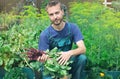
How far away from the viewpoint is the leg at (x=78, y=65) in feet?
18.8

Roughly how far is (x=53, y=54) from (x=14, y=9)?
584cm

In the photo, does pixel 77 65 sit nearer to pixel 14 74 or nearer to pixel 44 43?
pixel 44 43

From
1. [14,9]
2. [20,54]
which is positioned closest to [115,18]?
[20,54]

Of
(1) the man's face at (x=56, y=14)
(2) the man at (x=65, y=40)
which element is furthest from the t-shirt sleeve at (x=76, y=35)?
(1) the man's face at (x=56, y=14)

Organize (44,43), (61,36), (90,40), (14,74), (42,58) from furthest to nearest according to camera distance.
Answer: (90,40) < (14,74) < (61,36) < (44,43) < (42,58)

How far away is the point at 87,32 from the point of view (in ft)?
22.7

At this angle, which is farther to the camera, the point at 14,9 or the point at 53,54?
the point at 14,9

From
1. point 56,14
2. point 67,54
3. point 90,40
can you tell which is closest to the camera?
point 67,54

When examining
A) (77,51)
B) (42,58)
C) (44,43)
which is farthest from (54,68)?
(44,43)

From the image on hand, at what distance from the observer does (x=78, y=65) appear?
18.9ft

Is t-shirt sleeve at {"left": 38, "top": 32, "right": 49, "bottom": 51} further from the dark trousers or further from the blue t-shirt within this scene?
the dark trousers

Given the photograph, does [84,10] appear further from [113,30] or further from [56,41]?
[56,41]

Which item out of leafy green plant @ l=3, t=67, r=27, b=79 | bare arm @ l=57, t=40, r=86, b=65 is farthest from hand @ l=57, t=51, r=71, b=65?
leafy green plant @ l=3, t=67, r=27, b=79

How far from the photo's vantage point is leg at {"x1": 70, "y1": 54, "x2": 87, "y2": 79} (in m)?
5.73
